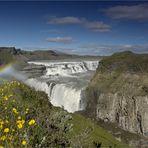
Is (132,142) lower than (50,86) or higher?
lower

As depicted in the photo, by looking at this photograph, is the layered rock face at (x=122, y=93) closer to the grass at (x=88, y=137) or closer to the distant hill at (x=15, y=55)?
the grass at (x=88, y=137)

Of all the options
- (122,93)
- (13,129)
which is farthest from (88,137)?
(122,93)

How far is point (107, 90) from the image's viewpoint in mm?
48094

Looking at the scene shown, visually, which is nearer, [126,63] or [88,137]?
[88,137]

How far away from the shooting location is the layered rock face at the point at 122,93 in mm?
41531

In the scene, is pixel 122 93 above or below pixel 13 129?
below

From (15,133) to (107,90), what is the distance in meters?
44.5

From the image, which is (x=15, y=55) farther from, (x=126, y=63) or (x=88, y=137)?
(x=88, y=137)

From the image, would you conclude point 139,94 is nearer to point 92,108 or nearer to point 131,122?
point 131,122

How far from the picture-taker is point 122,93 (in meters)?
44.9

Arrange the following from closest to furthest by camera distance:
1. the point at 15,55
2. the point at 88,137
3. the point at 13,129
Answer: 1. the point at 13,129
2. the point at 88,137
3. the point at 15,55

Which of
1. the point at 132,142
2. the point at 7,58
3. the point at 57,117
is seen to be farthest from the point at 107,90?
the point at 7,58

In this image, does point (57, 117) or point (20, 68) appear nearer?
point (57, 117)

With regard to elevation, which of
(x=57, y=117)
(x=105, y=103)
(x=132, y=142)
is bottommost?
(x=132, y=142)
